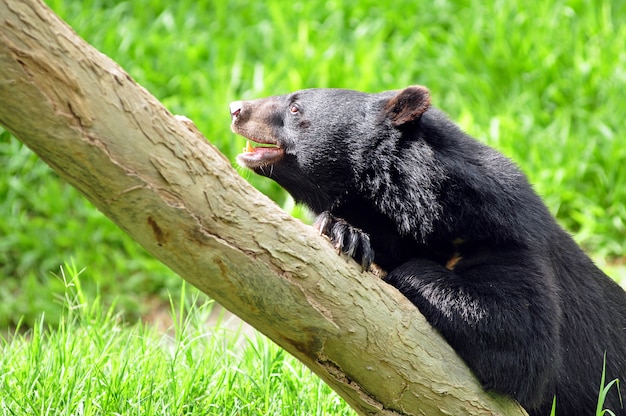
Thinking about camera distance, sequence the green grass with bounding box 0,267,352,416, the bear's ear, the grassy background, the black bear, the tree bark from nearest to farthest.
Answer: the tree bark
the black bear
the green grass with bounding box 0,267,352,416
the bear's ear
the grassy background

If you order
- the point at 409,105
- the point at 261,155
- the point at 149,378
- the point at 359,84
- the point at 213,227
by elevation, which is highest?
the point at 359,84

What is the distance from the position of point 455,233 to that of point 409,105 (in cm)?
65

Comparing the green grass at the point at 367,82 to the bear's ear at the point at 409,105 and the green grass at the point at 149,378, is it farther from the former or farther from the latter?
the bear's ear at the point at 409,105

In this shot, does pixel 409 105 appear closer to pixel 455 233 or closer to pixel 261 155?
pixel 455 233

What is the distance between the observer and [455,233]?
12.0ft

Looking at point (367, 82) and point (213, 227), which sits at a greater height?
point (367, 82)

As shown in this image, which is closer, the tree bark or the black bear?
the tree bark

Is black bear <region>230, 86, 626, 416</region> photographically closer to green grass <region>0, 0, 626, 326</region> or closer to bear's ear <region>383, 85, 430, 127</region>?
bear's ear <region>383, 85, 430, 127</region>

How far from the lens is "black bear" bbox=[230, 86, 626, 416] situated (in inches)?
130

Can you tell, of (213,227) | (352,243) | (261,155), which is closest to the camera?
(213,227)

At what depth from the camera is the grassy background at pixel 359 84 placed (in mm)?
7430

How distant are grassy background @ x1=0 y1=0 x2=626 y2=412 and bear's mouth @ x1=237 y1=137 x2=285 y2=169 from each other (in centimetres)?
360

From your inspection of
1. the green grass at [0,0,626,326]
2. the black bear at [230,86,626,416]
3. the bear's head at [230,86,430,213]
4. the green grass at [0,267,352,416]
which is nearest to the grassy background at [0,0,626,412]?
the green grass at [0,0,626,326]

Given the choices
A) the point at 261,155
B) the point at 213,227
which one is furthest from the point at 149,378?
the point at 213,227
